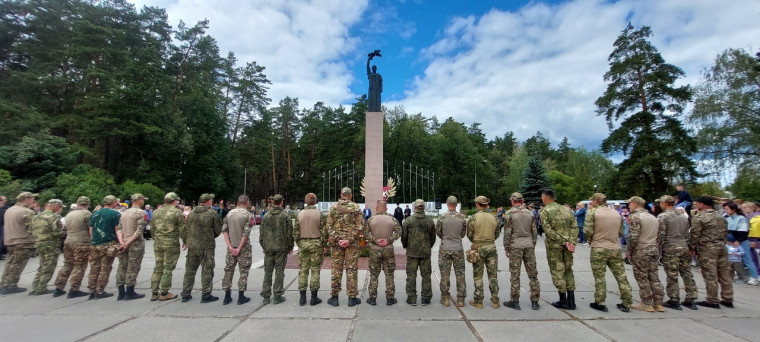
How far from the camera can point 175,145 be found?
3369 centimetres

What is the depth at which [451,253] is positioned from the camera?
18.6 feet

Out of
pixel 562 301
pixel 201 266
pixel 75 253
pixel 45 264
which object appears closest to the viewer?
pixel 562 301

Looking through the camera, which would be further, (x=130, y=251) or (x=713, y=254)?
(x=130, y=251)

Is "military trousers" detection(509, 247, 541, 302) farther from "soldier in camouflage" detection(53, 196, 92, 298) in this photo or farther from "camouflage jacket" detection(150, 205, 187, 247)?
"soldier in camouflage" detection(53, 196, 92, 298)

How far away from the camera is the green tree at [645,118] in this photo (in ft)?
93.2

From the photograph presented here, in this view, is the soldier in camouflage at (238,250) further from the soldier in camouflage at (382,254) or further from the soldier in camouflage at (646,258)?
the soldier in camouflage at (646,258)

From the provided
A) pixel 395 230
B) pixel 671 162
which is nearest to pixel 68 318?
pixel 395 230

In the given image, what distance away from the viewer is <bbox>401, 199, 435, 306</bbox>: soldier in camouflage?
18.6 feet

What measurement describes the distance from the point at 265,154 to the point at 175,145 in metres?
22.4

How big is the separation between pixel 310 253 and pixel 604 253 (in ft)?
15.0

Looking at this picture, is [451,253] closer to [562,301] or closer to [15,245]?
[562,301]

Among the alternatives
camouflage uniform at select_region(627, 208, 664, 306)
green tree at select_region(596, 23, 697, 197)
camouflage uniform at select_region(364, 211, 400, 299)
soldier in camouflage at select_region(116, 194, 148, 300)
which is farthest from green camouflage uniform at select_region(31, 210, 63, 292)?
green tree at select_region(596, 23, 697, 197)

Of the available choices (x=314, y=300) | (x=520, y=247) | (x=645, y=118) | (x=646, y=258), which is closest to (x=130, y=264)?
(x=314, y=300)

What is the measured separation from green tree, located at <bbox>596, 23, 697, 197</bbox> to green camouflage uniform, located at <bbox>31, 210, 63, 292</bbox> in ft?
114
